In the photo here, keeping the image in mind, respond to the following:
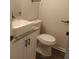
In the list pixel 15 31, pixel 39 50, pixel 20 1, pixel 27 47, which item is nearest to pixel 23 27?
pixel 15 31

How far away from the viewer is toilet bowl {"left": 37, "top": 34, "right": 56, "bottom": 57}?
2.89 metres

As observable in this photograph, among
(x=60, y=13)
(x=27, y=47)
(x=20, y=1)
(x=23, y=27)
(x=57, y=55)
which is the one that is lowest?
(x=57, y=55)

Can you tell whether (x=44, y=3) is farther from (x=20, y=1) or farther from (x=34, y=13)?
(x=20, y=1)

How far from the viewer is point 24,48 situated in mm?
2211

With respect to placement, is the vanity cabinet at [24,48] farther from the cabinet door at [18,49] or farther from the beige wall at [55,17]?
the beige wall at [55,17]

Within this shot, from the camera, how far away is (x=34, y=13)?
344cm

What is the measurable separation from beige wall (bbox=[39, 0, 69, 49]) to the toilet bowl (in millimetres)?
466

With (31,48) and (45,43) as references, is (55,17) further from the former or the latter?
(31,48)

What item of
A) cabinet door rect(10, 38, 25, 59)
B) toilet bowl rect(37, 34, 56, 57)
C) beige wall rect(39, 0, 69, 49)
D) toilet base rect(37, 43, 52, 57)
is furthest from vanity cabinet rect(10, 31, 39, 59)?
beige wall rect(39, 0, 69, 49)

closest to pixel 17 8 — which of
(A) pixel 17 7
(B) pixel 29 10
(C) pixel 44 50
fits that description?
(A) pixel 17 7

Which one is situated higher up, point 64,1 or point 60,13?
point 64,1

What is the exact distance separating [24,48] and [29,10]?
1172mm
